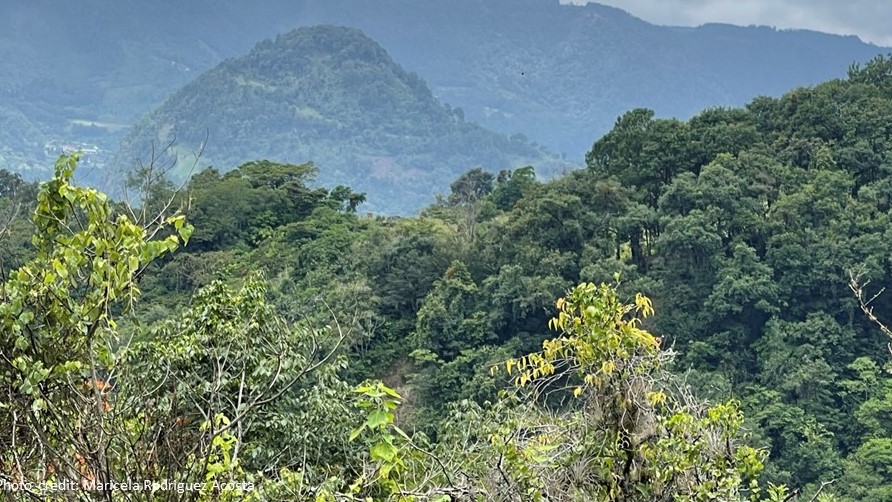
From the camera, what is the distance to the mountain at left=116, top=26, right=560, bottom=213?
116438mm

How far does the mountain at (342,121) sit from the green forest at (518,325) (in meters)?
88.9

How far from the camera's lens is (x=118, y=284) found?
2035 millimetres

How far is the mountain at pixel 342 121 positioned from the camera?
382ft

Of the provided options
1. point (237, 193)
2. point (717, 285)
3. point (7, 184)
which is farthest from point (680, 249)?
point (7, 184)

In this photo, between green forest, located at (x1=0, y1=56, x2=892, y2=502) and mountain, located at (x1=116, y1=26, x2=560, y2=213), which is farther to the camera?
mountain, located at (x1=116, y1=26, x2=560, y2=213)

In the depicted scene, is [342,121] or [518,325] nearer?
[518,325]

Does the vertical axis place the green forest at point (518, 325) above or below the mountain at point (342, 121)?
below

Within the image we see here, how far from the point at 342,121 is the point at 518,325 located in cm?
10986

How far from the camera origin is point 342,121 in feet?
413

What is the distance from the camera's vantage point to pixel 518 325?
20594 mm

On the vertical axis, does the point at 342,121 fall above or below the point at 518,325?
above

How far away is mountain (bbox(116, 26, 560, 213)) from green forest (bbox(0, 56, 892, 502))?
88.9 m

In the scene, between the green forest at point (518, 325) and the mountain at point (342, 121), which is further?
the mountain at point (342, 121)

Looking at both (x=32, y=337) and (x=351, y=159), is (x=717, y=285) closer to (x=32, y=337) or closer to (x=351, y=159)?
(x=32, y=337)
